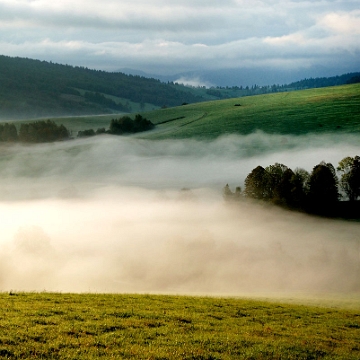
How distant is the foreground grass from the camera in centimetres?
1861

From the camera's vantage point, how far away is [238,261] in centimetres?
7050

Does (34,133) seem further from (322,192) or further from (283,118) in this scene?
(322,192)

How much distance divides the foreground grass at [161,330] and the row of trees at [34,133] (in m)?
170

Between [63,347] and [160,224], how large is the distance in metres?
80.6

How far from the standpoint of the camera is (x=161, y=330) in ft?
73.1

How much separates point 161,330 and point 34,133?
182m

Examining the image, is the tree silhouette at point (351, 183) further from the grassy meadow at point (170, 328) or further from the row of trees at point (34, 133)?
the row of trees at point (34, 133)

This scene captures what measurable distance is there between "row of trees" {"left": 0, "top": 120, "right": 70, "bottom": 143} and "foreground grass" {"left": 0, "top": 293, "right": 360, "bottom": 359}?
6704 inches

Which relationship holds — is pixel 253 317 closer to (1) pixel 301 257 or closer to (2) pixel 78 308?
(2) pixel 78 308

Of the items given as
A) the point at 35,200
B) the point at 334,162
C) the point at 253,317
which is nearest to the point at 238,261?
the point at 253,317

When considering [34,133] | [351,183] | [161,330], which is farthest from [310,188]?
[34,133]

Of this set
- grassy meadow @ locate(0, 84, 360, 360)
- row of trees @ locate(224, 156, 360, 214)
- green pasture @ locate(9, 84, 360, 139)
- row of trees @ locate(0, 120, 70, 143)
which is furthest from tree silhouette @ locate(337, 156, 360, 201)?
row of trees @ locate(0, 120, 70, 143)

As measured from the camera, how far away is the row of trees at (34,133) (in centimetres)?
19162

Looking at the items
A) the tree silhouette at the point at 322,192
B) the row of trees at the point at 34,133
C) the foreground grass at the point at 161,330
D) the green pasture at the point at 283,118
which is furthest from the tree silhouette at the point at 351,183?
the row of trees at the point at 34,133
